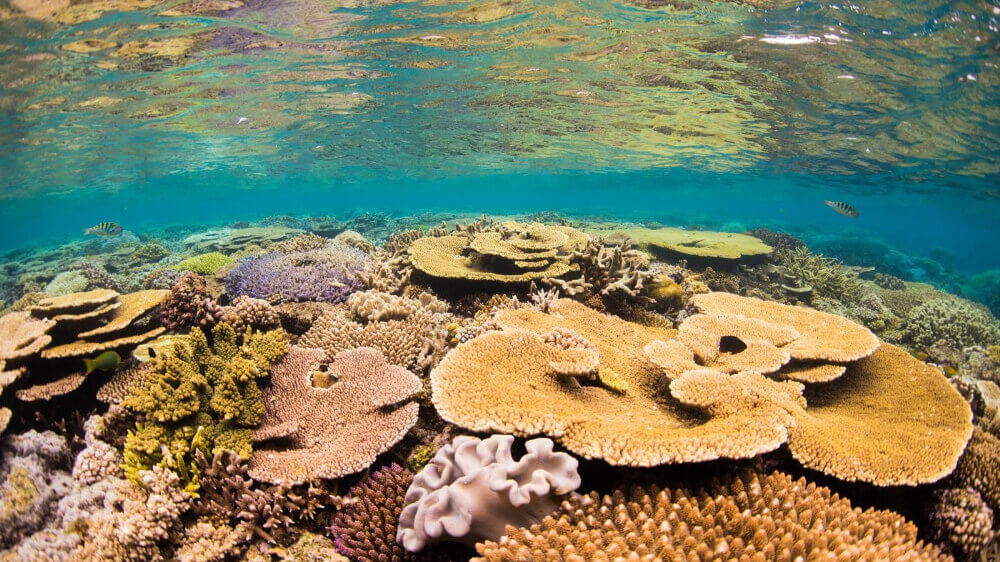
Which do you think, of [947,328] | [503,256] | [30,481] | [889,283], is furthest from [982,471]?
[889,283]

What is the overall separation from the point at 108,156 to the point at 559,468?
43.5 m

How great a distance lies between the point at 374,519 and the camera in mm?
2844

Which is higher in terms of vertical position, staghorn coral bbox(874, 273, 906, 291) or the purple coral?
the purple coral

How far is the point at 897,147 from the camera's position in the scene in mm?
23297

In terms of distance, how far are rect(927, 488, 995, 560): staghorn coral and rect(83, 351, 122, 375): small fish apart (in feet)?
23.8

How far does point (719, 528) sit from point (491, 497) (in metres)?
1.28

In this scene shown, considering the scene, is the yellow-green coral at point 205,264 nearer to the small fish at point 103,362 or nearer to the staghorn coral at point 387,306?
the staghorn coral at point 387,306

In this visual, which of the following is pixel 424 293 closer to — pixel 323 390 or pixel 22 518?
pixel 323 390

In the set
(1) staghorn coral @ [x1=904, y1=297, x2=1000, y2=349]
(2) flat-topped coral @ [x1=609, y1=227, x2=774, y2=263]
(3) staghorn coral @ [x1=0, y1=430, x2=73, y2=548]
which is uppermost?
(3) staghorn coral @ [x1=0, y1=430, x2=73, y2=548]

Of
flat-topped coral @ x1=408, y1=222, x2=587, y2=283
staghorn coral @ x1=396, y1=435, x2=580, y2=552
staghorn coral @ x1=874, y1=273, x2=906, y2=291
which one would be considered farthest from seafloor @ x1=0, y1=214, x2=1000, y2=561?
staghorn coral @ x1=874, y1=273, x2=906, y2=291

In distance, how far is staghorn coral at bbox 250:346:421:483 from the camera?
3.24 metres

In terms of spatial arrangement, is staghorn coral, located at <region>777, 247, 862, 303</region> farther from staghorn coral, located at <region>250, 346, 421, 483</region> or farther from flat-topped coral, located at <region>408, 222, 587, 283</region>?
staghorn coral, located at <region>250, 346, 421, 483</region>

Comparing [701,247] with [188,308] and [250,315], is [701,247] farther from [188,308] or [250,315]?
[188,308]

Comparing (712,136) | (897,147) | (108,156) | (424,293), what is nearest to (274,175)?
(108,156)
